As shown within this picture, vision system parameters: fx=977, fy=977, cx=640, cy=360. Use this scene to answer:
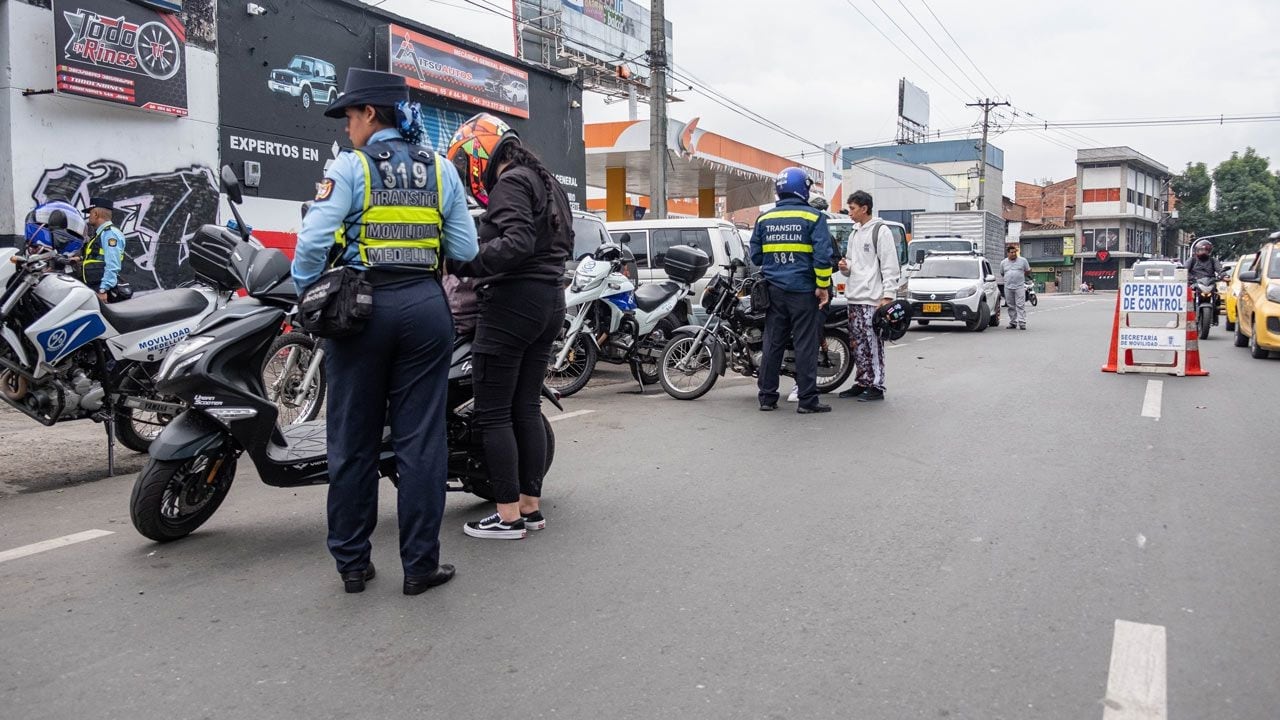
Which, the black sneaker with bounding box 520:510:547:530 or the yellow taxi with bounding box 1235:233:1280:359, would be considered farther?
the yellow taxi with bounding box 1235:233:1280:359

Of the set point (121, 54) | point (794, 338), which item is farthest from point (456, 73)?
point (794, 338)

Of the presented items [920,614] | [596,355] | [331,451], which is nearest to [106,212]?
[596,355]

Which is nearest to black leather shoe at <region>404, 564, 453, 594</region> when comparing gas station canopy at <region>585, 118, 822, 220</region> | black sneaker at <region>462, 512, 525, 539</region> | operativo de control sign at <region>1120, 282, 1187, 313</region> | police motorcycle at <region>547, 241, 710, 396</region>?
black sneaker at <region>462, 512, 525, 539</region>

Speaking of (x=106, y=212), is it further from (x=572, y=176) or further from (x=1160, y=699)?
(x=572, y=176)

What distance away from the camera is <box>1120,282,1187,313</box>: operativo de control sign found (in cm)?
1114

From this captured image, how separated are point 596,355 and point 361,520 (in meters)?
5.59

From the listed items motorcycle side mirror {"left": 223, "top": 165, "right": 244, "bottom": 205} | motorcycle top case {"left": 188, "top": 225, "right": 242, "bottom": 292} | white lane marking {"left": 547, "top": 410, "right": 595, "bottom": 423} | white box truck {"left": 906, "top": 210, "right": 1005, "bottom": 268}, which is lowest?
white lane marking {"left": 547, "top": 410, "right": 595, "bottom": 423}

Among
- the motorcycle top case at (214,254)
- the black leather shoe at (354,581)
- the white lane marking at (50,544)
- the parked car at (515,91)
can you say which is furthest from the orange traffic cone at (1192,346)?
the parked car at (515,91)

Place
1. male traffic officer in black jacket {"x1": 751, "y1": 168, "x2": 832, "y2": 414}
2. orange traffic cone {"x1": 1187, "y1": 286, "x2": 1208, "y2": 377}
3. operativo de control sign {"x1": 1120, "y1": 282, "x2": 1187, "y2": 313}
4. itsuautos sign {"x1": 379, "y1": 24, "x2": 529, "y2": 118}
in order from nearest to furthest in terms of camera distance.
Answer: male traffic officer in black jacket {"x1": 751, "y1": 168, "x2": 832, "y2": 414}
orange traffic cone {"x1": 1187, "y1": 286, "x2": 1208, "y2": 377}
operativo de control sign {"x1": 1120, "y1": 282, "x2": 1187, "y2": 313}
itsuautos sign {"x1": 379, "y1": 24, "x2": 529, "y2": 118}

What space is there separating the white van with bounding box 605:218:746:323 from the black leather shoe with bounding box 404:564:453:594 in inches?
370

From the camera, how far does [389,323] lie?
3617mm

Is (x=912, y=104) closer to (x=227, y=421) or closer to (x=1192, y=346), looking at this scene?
(x=1192, y=346)

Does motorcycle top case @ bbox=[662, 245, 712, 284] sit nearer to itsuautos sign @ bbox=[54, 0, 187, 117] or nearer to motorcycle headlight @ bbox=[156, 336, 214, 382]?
motorcycle headlight @ bbox=[156, 336, 214, 382]

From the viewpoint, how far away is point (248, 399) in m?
4.27
